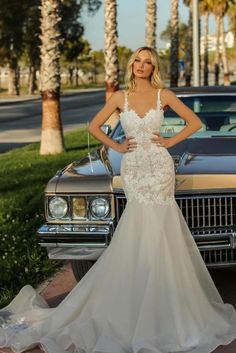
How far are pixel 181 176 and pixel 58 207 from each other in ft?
3.11

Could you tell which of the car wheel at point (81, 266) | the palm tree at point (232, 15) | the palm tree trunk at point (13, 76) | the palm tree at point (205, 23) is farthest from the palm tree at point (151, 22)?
the palm tree trunk at point (13, 76)

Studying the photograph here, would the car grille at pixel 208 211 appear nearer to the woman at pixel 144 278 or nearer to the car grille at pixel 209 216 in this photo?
the car grille at pixel 209 216

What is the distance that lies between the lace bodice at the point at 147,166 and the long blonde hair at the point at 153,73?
0.25 feet

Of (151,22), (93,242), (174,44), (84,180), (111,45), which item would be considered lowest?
(93,242)

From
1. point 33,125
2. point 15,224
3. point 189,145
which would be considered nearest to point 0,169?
point 15,224

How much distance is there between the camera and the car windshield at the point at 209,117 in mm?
6250

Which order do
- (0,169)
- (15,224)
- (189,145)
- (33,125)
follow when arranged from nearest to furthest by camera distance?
(189,145) < (15,224) < (0,169) < (33,125)

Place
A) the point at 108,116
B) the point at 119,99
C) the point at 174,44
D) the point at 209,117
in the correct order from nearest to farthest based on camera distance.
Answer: the point at 119,99, the point at 108,116, the point at 209,117, the point at 174,44

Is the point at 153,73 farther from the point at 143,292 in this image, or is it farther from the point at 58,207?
the point at 143,292

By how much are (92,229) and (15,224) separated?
333 cm

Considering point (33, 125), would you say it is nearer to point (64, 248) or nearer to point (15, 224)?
point (15, 224)

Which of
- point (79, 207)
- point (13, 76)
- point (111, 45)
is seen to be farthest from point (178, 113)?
point (13, 76)

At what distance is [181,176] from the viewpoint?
4.87 metres

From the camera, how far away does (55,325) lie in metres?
4.51
